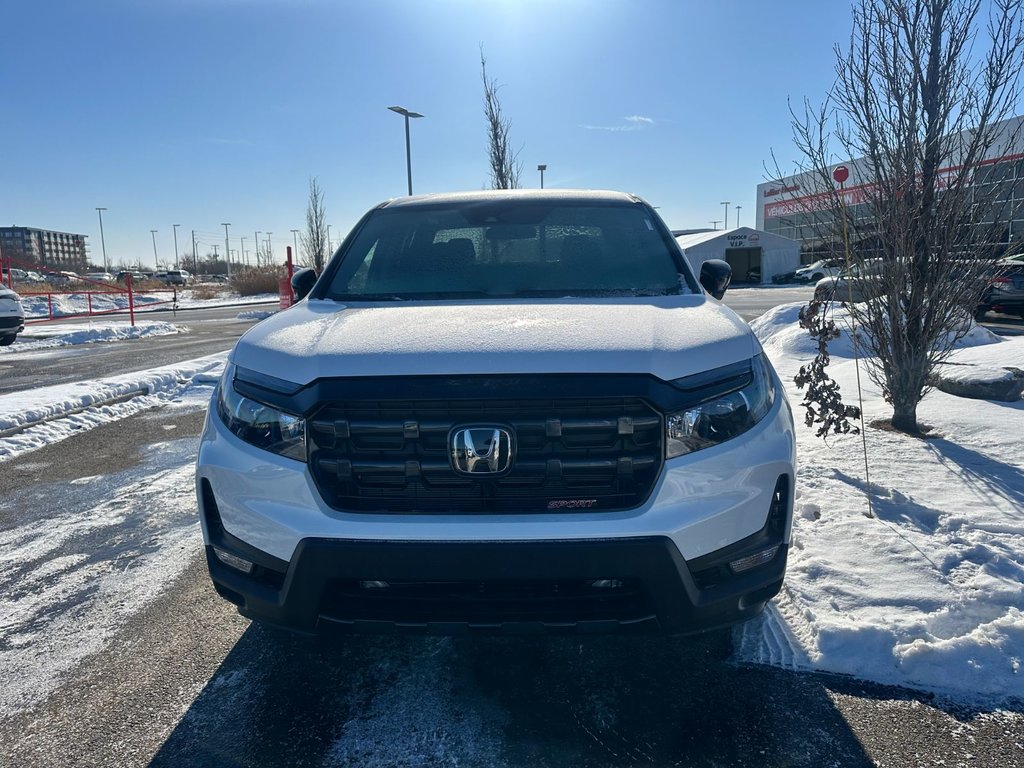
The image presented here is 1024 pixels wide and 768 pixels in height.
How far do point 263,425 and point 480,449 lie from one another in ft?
2.38

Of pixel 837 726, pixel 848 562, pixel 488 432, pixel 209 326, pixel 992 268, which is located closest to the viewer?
pixel 488 432

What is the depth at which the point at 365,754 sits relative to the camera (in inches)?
82.7

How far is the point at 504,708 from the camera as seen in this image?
2.30 metres

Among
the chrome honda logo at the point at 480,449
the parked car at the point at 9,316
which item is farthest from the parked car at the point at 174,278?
the chrome honda logo at the point at 480,449

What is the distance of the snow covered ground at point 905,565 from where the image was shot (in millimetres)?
2498

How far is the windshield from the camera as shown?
3100 mm

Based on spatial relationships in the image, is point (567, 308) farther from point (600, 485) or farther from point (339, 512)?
point (339, 512)

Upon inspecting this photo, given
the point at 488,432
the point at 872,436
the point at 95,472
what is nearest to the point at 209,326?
the point at 95,472

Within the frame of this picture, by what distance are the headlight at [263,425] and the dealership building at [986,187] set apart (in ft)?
15.1

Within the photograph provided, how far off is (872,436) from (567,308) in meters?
3.80

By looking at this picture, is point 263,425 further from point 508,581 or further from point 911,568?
point 911,568

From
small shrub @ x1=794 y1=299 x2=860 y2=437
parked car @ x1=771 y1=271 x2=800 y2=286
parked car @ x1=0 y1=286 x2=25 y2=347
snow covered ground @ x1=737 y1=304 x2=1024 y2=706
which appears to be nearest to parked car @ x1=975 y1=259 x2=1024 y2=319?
snow covered ground @ x1=737 y1=304 x2=1024 y2=706

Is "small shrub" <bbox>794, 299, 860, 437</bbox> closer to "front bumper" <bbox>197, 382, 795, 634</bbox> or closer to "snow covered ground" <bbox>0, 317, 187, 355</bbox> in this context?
"front bumper" <bbox>197, 382, 795, 634</bbox>

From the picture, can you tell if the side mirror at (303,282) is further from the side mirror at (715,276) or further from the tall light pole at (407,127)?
the tall light pole at (407,127)
